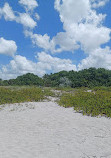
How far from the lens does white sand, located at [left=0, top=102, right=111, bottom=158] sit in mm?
4043

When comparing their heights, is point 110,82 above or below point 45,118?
above

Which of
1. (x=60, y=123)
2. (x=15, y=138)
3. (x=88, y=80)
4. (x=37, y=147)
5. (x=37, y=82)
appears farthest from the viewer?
(x=37, y=82)

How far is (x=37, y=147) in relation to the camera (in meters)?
4.36

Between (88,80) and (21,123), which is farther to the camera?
(88,80)

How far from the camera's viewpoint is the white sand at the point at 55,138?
4043 millimetres

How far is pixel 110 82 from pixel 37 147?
37.3 metres

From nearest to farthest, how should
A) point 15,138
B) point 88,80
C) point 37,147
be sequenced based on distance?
point 37,147 → point 15,138 → point 88,80

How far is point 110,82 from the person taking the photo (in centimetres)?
3884

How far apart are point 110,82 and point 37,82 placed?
22846 millimetres

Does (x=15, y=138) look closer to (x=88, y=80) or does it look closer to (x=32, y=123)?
(x=32, y=123)

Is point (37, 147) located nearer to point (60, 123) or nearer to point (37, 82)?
point (60, 123)

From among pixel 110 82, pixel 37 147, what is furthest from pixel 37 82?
pixel 37 147

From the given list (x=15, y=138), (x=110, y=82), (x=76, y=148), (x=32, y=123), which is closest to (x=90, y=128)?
(x=76, y=148)

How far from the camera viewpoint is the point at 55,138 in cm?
513
